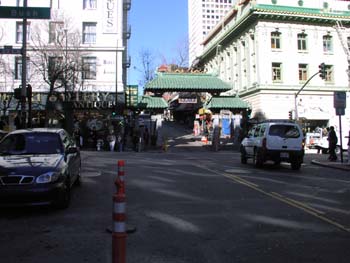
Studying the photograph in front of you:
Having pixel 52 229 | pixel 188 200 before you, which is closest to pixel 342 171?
pixel 188 200

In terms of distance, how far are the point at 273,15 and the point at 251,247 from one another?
46.7m

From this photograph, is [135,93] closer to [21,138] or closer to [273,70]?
[273,70]

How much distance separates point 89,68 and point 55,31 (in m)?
4.36

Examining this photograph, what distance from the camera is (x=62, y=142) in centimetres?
998

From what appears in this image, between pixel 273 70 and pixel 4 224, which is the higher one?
pixel 273 70

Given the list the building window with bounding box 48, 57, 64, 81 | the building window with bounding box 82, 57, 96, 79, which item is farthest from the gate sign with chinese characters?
the building window with bounding box 82, 57, 96, 79

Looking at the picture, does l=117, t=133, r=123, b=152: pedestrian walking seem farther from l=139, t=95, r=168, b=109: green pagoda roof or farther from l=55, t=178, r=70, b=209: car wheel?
l=55, t=178, r=70, b=209: car wheel

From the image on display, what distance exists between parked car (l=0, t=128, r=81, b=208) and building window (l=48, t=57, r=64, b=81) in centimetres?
2616

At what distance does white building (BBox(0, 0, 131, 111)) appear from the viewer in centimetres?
3834

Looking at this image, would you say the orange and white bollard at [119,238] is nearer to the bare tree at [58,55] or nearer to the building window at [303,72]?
the bare tree at [58,55]

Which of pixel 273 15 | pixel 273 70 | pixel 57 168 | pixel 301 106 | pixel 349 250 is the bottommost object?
pixel 349 250

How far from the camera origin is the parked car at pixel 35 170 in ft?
25.7

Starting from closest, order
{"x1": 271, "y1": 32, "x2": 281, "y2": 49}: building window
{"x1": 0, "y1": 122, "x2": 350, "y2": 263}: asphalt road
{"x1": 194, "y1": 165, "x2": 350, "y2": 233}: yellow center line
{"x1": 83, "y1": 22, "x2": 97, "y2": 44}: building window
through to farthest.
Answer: {"x1": 0, "y1": 122, "x2": 350, "y2": 263}: asphalt road
{"x1": 194, "y1": 165, "x2": 350, "y2": 233}: yellow center line
{"x1": 83, "y1": 22, "x2": 97, "y2": 44}: building window
{"x1": 271, "y1": 32, "x2": 281, "y2": 49}: building window

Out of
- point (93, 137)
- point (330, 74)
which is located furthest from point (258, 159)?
point (330, 74)
